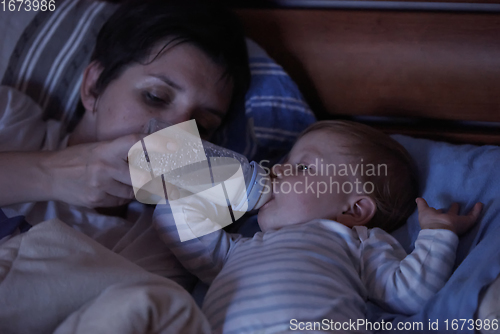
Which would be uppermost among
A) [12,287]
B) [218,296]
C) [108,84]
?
[108,84]

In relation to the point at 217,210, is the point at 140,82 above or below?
above

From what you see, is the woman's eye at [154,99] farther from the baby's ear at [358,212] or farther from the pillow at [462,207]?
the pillow at [462,207]

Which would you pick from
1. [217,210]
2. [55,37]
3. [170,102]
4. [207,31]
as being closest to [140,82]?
[170,102]

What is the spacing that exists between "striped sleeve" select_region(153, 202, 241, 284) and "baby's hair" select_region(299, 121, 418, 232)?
0.38 m

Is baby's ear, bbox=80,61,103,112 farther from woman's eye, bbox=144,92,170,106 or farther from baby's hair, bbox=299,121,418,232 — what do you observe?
baby's hair, bbox=299,121,418,232

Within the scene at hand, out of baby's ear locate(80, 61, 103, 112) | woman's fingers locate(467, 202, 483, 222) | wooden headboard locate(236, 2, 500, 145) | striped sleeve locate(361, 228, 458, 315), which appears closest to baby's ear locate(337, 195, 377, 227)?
striped sleeve locate(361, 228, 458, 315)

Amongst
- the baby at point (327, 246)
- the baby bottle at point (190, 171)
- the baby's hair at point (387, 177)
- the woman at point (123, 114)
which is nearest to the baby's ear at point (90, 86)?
the woman at point (123, 114)

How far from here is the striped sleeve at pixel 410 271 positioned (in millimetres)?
847

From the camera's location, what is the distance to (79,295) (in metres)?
0.68

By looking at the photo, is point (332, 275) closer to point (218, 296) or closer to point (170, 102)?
point (218, 296)

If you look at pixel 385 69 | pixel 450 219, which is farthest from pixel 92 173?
pixel 385 69

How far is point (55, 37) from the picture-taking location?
1.31 metres

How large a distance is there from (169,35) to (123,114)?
24 centimetres

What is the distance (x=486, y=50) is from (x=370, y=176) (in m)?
0.57
